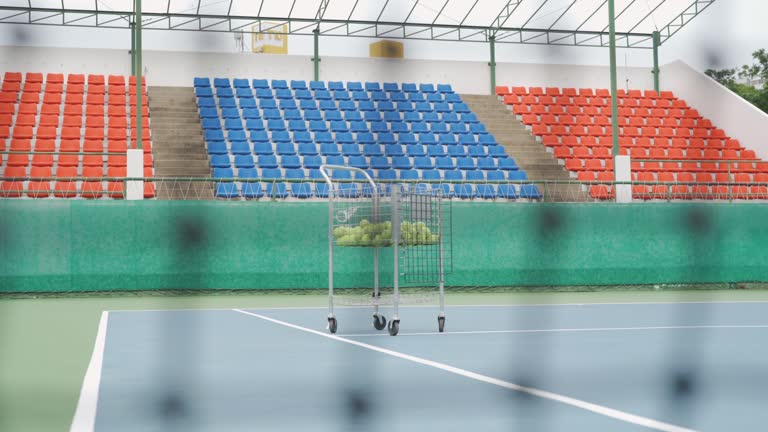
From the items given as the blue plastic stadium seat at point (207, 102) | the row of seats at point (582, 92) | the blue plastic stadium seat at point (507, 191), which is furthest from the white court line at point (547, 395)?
the row of seats at point (582, 92)

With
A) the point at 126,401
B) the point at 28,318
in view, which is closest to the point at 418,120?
the point at 28,318

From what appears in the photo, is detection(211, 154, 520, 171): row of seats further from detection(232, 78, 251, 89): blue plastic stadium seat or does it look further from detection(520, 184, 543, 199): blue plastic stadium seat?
detection(232, 78, 251, 89): blue plastic stadium seat

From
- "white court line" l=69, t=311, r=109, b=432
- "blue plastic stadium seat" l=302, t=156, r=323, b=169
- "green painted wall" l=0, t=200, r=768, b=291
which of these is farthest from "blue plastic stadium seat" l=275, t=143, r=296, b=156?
"white court line" l=69, t=311, r=109, b=432

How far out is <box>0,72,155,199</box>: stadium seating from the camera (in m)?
12.2

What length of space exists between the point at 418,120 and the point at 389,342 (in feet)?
13.1

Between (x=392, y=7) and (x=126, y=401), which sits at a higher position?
(x=392, y=7)

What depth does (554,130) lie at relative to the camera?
59.1 ft

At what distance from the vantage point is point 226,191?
11797mm

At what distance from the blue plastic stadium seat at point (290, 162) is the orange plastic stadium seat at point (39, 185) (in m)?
3.21

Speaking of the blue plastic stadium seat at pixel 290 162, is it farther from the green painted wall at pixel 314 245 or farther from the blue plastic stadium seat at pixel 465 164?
the blue plastic stadium seat at pixel 465 164

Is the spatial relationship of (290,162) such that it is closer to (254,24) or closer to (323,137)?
(323,137)

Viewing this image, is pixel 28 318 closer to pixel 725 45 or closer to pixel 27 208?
pixel 27 208

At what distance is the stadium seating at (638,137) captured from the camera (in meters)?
15.4

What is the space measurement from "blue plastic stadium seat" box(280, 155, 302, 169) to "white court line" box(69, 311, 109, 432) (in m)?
7.35
